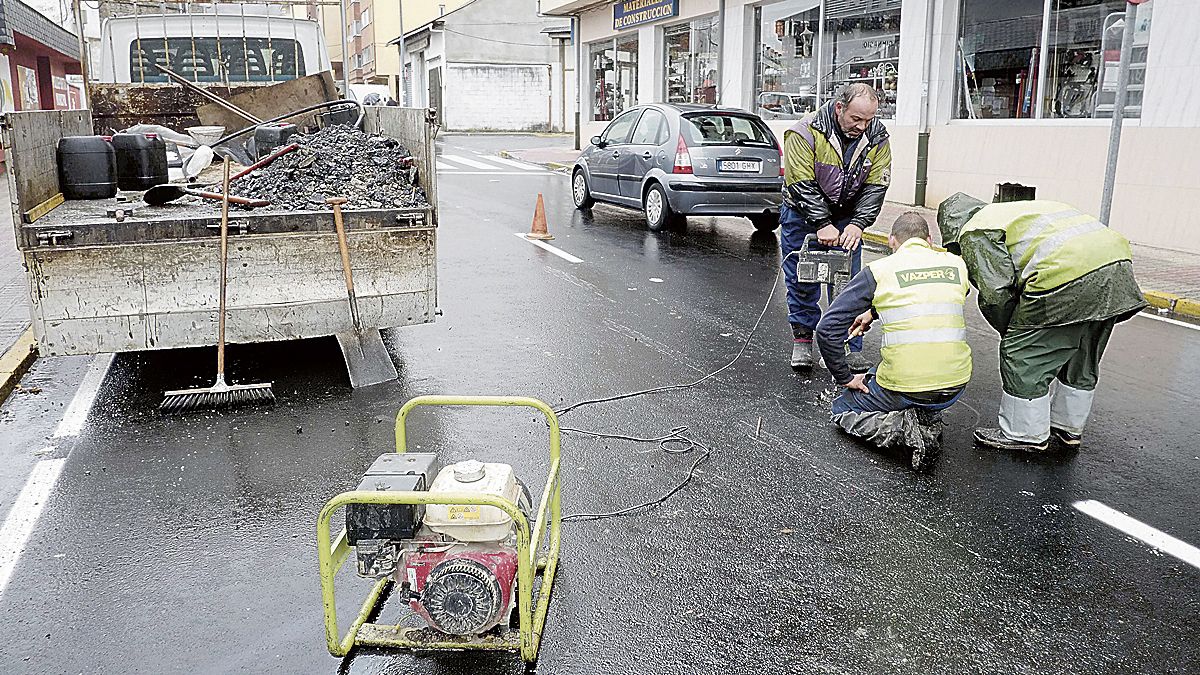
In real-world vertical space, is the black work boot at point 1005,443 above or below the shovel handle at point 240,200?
below

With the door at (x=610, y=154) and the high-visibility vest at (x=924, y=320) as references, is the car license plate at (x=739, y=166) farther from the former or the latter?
the high-visibility vest at (x=924, y=320)

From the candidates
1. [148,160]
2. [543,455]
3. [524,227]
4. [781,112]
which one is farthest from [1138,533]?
[781,112]

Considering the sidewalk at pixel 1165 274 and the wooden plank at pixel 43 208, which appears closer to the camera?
the wooden plank at pixel 43 208

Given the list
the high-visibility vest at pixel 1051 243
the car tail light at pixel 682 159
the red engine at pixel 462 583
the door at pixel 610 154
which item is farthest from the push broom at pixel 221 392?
the door at pixel 610 154

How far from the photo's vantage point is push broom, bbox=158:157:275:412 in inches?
215

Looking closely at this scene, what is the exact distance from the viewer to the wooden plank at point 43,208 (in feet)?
18.1

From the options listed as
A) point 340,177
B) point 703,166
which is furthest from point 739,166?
point 340,177

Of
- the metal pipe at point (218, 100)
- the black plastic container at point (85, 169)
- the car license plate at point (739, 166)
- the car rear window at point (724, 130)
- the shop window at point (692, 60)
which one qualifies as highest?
the shop window at point (692, 60)

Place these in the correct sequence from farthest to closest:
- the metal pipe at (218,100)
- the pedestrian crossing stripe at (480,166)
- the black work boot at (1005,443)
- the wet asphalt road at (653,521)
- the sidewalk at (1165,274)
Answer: the pedestrian crossing stripe at (480,166) < the metal pipe at (218,100) < the sidewalk at (1165,274) < the black work boot at (1005,443) < the wet asphalt road at (653,521)

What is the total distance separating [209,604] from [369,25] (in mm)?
67637

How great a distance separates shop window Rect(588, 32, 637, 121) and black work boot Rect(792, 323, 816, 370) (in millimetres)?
21013

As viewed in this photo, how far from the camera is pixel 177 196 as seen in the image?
634 centimetres

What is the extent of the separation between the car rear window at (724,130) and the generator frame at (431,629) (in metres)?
9.42

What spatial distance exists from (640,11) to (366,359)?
20.6 meters
